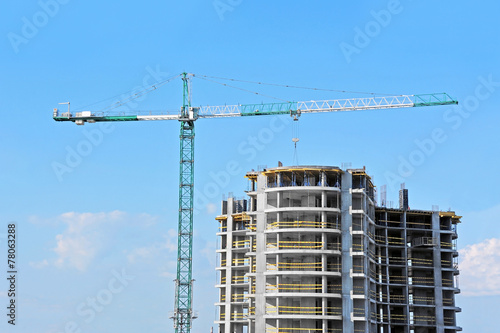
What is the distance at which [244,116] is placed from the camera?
133125 millimetres

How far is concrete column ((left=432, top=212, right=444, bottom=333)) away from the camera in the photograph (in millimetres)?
100250

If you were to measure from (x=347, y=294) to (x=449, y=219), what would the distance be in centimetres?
3043

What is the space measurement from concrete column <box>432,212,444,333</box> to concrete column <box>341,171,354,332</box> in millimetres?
23121

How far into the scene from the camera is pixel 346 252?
84312 millimetres

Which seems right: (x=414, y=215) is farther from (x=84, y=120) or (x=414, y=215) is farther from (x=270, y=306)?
(x=84, y=120)

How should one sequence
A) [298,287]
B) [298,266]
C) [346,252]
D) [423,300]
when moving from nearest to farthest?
[298,287]
[298,266]
[346,252]
[423,300]

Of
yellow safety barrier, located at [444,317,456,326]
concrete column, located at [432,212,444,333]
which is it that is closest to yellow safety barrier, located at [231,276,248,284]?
concrete column, located at [432,212,444,333]

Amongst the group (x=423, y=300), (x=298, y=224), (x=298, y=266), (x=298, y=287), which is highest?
(x=298, y=224)

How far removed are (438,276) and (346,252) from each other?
23602 millimetres

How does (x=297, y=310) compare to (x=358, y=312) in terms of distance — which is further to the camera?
(x=358, y=312)

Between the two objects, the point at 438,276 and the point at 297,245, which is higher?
the point at 297,245

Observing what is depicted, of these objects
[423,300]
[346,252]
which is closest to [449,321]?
[423,300]

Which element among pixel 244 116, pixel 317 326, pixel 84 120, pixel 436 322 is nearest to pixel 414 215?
pixel 436 322

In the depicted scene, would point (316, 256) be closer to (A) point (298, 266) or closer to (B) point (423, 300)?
(A) point (298, 266)
